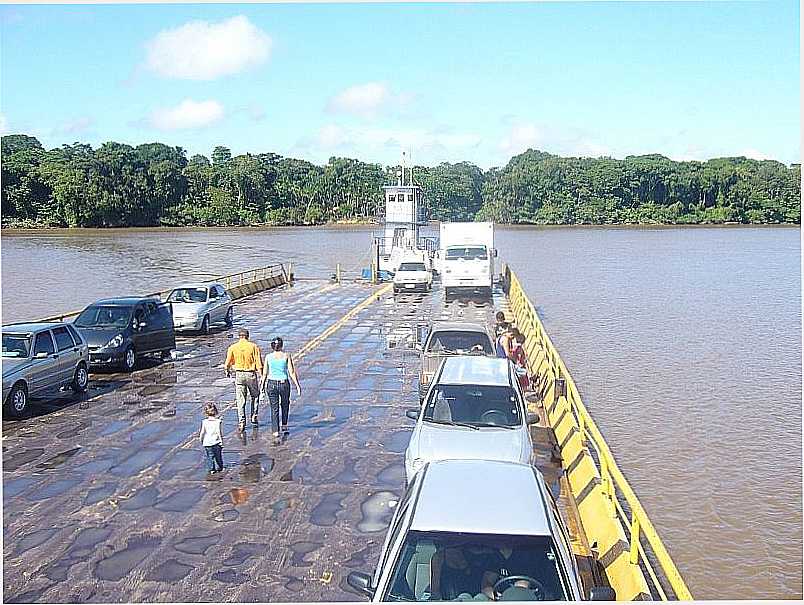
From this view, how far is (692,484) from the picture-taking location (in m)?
14.5

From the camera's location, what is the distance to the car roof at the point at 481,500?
20.2 ft

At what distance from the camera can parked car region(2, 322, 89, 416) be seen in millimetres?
14141

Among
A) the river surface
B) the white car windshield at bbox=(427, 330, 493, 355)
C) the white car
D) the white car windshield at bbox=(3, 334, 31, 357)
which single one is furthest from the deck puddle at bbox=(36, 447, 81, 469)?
the white car

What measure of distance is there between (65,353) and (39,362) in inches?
32.6

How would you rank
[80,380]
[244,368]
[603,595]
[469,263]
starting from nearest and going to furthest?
[603,595]
[244,368]
[80,380]
[469,263]

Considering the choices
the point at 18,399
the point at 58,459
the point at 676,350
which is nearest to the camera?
the point at 58,459

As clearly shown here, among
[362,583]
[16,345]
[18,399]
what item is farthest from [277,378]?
[362,583]

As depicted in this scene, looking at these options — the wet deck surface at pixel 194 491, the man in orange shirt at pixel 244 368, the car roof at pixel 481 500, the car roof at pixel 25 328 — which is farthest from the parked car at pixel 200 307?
the car roof at pixel 481 500

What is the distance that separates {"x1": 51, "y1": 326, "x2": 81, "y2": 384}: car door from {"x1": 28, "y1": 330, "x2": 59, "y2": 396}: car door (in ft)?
0.40

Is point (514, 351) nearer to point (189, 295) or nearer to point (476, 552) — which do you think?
point (476, 552)

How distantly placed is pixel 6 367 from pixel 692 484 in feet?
36.9

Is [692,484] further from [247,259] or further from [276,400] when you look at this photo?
[247,259]

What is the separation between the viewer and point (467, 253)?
1351 inches

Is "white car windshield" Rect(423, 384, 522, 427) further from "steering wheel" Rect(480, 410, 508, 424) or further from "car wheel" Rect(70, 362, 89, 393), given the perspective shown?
"car wheel" Rect(70, 362, 89, 393)
